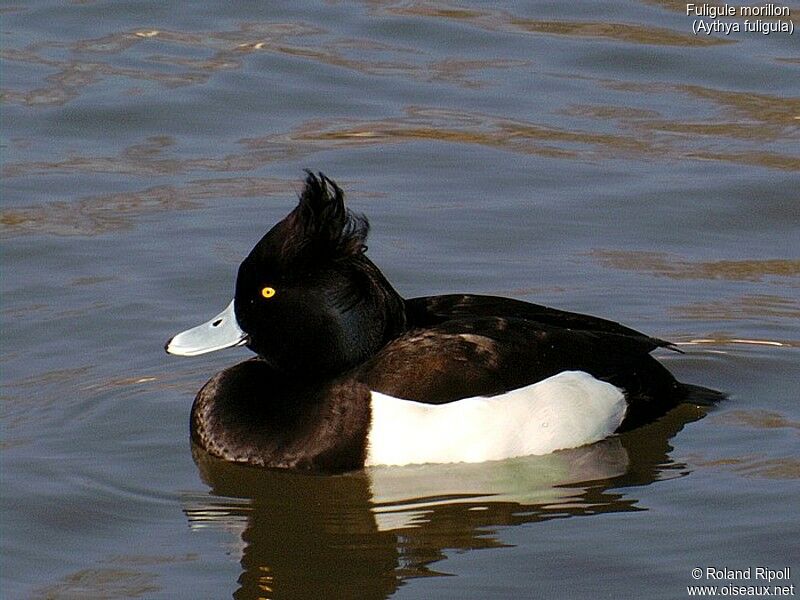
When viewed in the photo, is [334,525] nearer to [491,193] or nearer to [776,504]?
[776,504]

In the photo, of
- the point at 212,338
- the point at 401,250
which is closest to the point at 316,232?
the point at 212,338

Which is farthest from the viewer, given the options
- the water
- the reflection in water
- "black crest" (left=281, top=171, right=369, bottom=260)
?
"black crest" (left=281, top=171, right=369, bottom=260)

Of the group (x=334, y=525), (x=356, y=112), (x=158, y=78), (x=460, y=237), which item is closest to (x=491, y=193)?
(x=460, y=237)

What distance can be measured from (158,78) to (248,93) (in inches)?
24.6

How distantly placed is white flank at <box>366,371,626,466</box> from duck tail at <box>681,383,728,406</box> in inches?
16.4

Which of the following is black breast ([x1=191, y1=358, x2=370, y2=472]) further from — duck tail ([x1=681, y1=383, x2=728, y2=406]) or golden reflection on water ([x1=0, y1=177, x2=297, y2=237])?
golden reflection on water ([x1=0, y1=177, x2=297, y2=237])

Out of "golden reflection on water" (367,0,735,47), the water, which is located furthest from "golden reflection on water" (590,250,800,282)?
"golden reflection on water" (367,0,735,47)

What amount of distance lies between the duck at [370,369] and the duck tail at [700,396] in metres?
0.25

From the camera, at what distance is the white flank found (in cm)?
616

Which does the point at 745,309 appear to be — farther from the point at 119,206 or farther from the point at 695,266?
the point at 119,206

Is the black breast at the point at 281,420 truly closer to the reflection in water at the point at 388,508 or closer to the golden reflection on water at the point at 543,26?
the reflection in water at the point at 388,508

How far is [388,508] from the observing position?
5.95m

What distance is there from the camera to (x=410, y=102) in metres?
10.4

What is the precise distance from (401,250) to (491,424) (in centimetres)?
219
